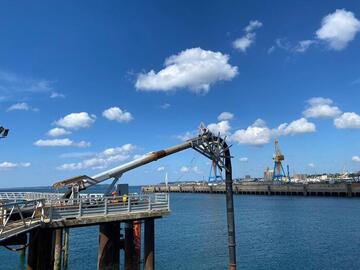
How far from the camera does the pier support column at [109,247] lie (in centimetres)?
2017

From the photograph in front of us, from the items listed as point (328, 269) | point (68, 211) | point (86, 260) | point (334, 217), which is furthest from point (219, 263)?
point (334, 217)

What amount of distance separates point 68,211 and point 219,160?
9.33 m

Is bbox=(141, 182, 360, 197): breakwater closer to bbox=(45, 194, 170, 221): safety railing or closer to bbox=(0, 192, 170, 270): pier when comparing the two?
bbox=(45, 194, 170, 221): safety railing

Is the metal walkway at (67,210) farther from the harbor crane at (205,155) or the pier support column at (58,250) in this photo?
the pier support column at (58,250)

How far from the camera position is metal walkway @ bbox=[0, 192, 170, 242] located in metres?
16.2

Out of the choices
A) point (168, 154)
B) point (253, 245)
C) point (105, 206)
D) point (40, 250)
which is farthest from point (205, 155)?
point (253, 245)

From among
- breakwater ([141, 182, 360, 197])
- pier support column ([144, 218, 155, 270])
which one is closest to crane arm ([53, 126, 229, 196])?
pier support column ([144, 218, 155, 270])

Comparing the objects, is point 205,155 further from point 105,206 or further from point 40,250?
point 40,250

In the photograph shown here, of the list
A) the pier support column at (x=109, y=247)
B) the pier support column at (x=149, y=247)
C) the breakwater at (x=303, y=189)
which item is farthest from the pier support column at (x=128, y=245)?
the breakwater at (x=303, y=189)

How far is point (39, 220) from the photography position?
693 inches

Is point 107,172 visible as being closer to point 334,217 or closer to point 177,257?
point 177,257

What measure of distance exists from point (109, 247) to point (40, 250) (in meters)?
4.45

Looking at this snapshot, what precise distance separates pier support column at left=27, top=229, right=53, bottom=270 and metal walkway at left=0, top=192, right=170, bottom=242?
1.77ft

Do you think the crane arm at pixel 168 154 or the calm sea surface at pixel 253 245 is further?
the calm sea surface at pixel 253 245
